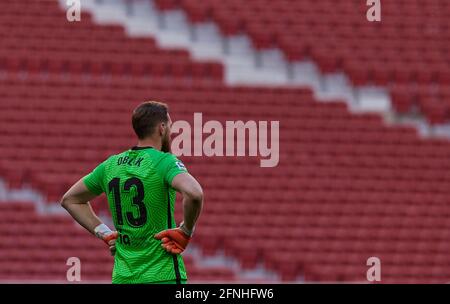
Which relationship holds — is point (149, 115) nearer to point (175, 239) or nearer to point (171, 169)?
point (171, 169)

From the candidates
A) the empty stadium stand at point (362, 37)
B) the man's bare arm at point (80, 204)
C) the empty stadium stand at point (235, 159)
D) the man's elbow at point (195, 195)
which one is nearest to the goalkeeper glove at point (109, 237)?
the man's bare arm at point (80, 204)

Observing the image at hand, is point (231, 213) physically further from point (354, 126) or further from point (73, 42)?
point (73, 42)

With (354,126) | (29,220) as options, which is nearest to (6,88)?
(29,220)

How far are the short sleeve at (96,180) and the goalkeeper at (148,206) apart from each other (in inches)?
1.0

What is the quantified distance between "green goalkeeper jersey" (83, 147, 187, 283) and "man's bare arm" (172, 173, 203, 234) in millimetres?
72

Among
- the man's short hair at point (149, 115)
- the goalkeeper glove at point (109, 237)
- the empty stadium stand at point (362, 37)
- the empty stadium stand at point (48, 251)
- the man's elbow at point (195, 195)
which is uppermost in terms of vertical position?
the empty stadium stand at point (362, 37)

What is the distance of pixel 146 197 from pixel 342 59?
9351 millimetres

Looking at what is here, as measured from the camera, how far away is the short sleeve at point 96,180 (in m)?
4.05

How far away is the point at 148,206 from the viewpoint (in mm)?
3959

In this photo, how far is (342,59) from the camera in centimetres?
1309

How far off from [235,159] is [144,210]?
7485 mm

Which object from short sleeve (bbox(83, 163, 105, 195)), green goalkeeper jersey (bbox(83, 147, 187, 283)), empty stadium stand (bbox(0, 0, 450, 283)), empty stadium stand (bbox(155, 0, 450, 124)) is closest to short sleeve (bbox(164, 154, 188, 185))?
green goalkeeper jersey (bbox(83, 147, 187, 283))

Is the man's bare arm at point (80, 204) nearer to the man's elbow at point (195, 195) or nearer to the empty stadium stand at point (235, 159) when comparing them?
the man's elbow at point (195, 195)

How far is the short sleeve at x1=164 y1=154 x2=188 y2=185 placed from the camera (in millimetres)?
3902
